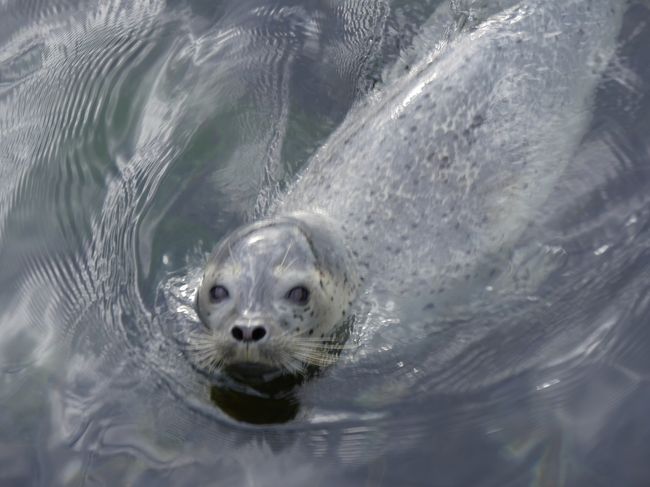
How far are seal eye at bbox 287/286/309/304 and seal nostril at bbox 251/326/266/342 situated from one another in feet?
1.06

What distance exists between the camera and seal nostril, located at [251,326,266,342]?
5441mm

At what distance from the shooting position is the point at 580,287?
6.08m

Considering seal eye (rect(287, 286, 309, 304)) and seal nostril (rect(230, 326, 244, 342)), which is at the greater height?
seal eye (rect(287, 286, 309, 304))

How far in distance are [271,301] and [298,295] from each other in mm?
185

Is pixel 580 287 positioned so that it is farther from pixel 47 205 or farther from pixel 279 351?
pixel 47 205

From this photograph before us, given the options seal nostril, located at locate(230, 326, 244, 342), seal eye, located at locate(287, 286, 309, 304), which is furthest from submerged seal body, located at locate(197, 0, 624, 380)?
seal nostril, located at locate(230, 326, 244, 342)

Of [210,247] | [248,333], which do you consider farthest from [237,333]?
[210,247]

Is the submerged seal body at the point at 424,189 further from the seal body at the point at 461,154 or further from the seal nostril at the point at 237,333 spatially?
the seal nostril at the point at 237,333

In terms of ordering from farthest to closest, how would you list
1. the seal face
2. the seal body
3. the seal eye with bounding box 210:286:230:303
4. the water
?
the seal body, the seal eye with bounding box 210:286:230:303, the seal face, the water

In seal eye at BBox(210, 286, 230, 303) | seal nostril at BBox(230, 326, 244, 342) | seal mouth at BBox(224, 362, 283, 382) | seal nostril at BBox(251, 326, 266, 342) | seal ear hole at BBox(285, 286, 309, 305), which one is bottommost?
seal mouth at BBox(224, 362, 283, 382)

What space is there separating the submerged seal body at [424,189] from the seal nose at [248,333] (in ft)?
0.32

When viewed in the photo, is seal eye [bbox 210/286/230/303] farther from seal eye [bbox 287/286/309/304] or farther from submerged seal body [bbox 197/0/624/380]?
seal eye [bbox 287/286/309/304]

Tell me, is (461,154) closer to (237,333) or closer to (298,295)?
(298,295)

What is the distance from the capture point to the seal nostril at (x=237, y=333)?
17.8ft
